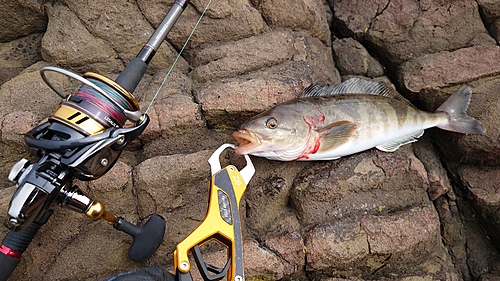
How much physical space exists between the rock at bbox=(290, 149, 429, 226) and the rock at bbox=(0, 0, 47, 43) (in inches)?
113

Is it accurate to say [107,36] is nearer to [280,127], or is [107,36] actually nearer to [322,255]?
[280,127]

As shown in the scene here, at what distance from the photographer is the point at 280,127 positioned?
127 inches

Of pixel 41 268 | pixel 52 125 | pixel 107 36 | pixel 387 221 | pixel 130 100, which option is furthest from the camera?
pixel 107 36

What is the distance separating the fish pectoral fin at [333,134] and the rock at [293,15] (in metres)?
1.24

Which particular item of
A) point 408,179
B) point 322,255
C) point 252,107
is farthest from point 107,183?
point 408,179

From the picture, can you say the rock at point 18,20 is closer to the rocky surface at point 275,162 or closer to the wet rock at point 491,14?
the rocky surface at point 275,162

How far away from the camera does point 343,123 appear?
3.42 m

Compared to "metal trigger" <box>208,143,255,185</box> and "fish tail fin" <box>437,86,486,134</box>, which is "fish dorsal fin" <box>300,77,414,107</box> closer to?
"fish tail fin" <box>437,86,486,134</box>

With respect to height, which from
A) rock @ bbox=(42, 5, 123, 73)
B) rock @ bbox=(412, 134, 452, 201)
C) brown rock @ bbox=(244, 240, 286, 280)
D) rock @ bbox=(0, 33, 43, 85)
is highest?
rock @ bbox=(42, 5, 123, 73)

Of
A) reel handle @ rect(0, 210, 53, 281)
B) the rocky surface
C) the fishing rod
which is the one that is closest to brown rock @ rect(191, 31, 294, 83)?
the rocky surface

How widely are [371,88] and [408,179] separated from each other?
87cm

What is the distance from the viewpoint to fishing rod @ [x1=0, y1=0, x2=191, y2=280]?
230cm

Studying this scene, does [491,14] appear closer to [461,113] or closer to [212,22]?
[461,113]

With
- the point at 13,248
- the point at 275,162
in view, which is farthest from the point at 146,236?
the point at 275,162
